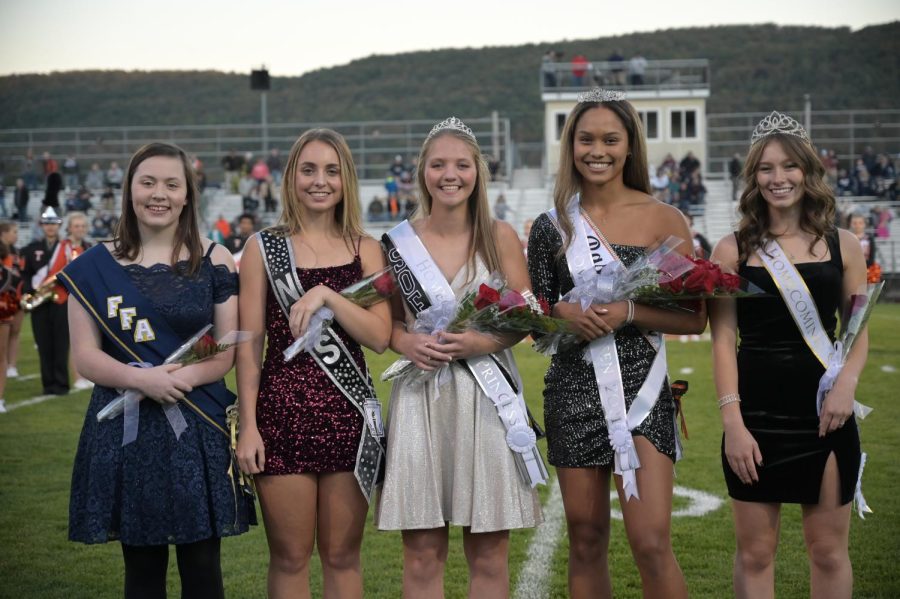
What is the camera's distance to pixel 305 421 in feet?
11.7

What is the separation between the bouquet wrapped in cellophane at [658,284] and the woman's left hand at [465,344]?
176 millimetres

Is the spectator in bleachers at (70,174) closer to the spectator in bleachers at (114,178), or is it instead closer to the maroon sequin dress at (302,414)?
the spectator in bleachers at (114,178)

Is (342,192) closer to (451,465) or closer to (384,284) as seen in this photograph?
(384,284)

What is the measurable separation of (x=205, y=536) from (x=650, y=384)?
150 cm

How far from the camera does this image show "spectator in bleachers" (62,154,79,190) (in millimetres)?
36188

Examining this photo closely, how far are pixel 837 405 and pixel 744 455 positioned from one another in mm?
328

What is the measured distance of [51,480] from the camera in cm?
726

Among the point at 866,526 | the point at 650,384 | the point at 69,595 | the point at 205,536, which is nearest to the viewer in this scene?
the point at 205,536

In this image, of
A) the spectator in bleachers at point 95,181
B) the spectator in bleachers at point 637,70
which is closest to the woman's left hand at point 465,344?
the spectator in bleachers at point 95,181

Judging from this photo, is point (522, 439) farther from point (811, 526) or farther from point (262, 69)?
point (262, 69)

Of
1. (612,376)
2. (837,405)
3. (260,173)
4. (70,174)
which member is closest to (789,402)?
(837,405)

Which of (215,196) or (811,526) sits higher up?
(215,196)

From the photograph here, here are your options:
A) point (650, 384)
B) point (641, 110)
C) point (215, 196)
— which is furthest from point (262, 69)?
point (650, 384)

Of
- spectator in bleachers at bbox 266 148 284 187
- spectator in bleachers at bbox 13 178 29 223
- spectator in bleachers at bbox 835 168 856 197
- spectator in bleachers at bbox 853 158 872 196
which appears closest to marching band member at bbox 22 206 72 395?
spectator in bleachers at bbox 13 178 29 223
